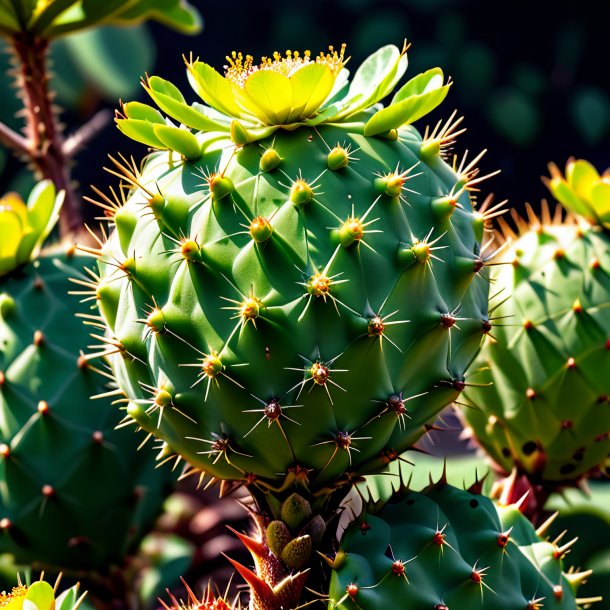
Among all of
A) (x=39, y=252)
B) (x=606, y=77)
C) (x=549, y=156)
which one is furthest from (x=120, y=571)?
(x=606, y=77)

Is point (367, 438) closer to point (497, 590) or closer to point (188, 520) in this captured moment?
point (497, 590)

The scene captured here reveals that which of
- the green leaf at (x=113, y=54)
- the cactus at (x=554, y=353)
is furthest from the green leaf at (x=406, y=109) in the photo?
the green leaf at (x=113, y=54)

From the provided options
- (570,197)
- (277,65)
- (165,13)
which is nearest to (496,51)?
(165,13)

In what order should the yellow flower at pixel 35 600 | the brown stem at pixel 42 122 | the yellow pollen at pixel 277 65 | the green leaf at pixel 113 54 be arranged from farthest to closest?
the green leaf at pixel 113 54 < the brown stem at pixel 42 122 < the yellow pollen at pixel 277 65 < the yellow flower at pixel 35 600

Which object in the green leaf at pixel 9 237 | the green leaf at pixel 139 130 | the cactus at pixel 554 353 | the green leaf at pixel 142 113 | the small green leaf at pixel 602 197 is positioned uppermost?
the green leaf at pixel 9 237

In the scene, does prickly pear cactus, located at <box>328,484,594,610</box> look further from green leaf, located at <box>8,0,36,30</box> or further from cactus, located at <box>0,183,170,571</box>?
green leaf, located at <box>8,0,36,30</box>

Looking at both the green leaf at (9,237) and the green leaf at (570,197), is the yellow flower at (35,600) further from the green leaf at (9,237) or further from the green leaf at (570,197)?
the green leaf at (570,197)

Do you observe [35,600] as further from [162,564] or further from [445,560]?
[162,564]
